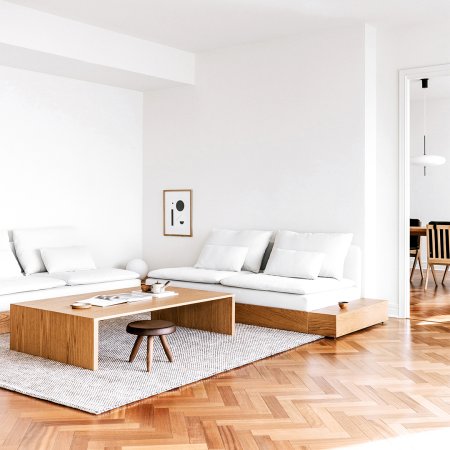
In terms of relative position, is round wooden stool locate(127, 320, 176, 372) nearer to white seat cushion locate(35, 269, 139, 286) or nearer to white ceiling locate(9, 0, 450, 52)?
white seat cushion locate(35, 269, 139, 286)

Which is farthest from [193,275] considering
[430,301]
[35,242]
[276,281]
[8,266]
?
[430,301]

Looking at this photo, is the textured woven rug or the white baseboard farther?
the white baseboard

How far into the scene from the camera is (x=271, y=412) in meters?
3.37

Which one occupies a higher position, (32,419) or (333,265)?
(333,265)

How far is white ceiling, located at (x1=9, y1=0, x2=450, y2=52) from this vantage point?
5461 mm

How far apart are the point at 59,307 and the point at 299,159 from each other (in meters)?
2.97

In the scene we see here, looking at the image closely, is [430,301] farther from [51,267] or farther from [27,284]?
[27,284]

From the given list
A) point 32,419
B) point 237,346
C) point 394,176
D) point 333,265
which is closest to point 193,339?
point 237,346

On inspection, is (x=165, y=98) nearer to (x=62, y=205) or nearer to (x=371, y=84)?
(x=62, y=205)

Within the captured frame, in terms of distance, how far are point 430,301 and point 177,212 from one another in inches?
116

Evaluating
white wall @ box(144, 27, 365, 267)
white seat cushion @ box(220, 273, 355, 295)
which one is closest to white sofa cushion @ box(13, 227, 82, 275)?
white wall @ box(144, 27, 365, 267)

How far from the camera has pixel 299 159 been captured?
6438 mm

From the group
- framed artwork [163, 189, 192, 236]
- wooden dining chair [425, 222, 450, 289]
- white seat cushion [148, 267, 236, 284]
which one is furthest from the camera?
Answer: wooden dining chair [425, 222, 450, 289]

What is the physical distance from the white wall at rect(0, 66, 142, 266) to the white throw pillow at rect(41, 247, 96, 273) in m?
0.54
